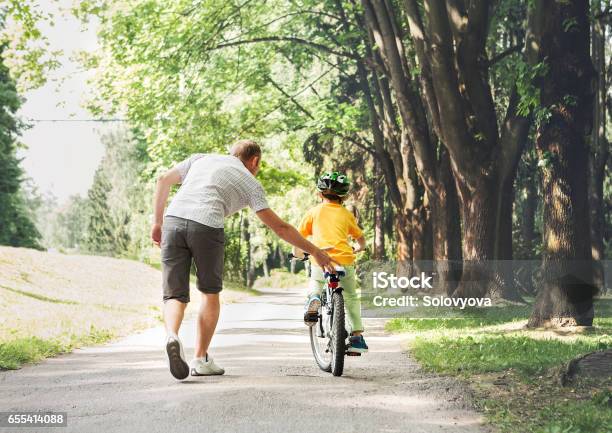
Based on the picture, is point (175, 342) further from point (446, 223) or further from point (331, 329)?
point (446, 223)

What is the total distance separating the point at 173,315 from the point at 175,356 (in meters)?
0.38

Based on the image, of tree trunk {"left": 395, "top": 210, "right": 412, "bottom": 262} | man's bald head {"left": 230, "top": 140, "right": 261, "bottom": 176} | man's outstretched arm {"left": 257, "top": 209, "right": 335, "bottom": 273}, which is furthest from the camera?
tree trunk {"left": 395, "top": 210, "right": 412, "bottom": 262}

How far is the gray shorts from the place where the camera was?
24.3ft

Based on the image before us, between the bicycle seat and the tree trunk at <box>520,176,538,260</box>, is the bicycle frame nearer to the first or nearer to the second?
the bicycle seat

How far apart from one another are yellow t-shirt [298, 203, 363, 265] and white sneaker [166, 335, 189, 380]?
73.5 inches

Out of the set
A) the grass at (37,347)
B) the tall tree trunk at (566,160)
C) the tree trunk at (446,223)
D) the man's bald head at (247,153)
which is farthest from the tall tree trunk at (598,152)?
the man's bald head at (247,153)

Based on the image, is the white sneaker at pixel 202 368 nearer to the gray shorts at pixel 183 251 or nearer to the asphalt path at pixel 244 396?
the asphalt path at pixel 244 396

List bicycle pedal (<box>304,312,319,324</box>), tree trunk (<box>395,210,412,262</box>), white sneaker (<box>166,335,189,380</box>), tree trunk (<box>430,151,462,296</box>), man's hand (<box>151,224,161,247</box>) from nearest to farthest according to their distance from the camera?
1. white sneaker (<box>166,335,189,380</box>)
2. man's hand (<box>151,224,161,247</box>)
3. bicycle pedal (<box>304,312,319,324</box>)
4. tree trunk (<box>430,151,462,296</box>)
5. tree trunk (<box>395,210,412,262</box>)

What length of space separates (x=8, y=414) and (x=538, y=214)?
35.7 m

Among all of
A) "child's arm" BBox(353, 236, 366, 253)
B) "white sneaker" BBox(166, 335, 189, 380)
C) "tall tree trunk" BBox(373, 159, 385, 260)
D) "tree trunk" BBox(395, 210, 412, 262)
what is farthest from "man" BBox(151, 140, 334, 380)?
"tall tree trunk" BBox(373, 159, 385, 260)

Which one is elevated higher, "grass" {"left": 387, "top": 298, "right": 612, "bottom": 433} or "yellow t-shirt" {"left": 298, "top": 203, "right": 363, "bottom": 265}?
"yellow t-shirt" {"left": 298, "top": 203, "right": 363, "bottom": 265}

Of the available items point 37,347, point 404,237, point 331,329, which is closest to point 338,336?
point 331,329

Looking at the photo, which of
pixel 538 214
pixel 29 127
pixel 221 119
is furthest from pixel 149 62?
pixel 29 127

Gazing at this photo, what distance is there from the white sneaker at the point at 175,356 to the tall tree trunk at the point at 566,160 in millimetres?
7617
